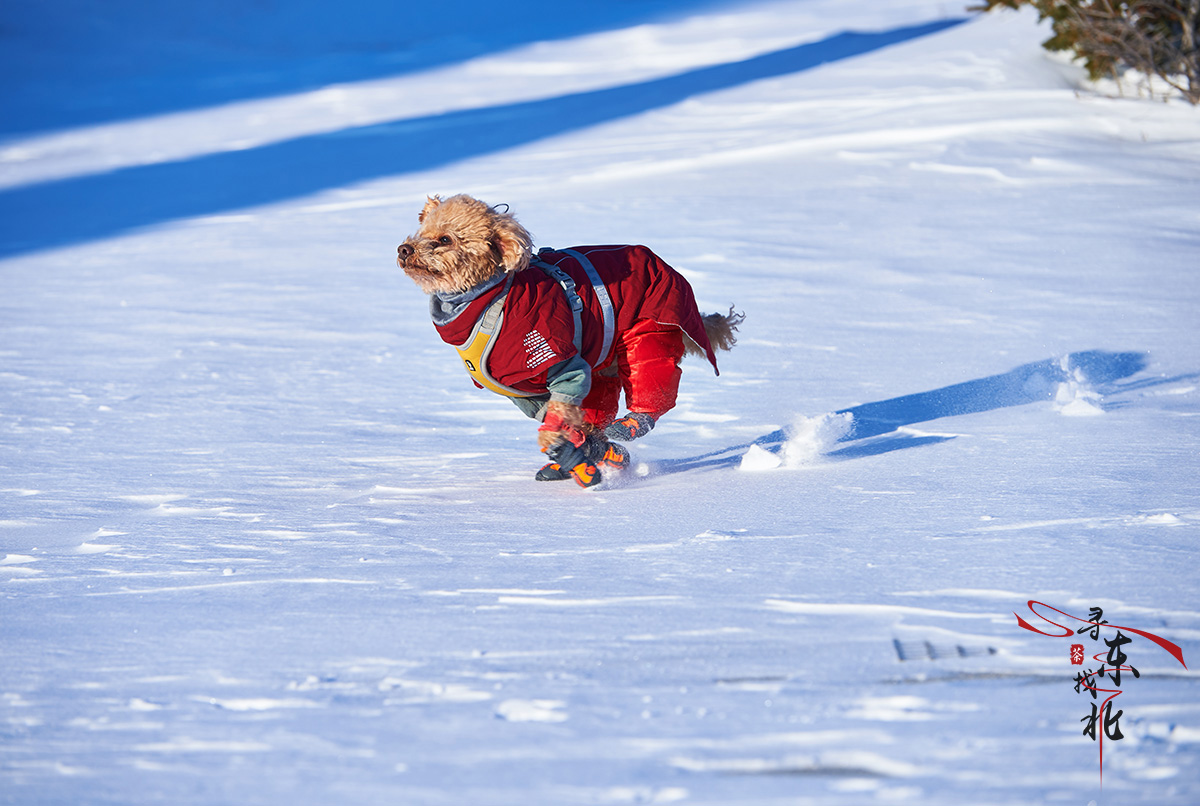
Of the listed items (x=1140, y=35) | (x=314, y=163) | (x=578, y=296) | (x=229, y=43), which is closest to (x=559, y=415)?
(x=578, y=296)

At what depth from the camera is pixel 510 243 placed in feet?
10.7

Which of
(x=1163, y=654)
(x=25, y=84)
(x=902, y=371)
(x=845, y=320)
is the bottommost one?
(x=1163, y=654)

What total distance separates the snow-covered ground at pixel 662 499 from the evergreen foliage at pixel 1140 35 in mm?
522

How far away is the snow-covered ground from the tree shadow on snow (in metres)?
0.03

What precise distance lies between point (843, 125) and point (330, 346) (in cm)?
578

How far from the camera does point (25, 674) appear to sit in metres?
2.28

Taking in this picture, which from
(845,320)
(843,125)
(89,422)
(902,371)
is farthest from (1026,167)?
(89,422)

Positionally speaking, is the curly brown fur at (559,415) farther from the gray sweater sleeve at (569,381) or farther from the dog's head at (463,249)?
the dog's head at (463,249)

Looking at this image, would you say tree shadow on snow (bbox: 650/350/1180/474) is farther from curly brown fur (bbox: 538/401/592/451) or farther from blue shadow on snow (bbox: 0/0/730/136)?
blue shadow on snow (bbox: 0/0/730/136)

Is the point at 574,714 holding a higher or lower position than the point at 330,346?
lower

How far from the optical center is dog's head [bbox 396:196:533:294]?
324cm

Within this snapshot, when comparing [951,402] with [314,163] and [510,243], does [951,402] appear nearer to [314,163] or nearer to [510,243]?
[510,243]

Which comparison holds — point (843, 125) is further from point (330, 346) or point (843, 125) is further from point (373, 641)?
point (373, 641)

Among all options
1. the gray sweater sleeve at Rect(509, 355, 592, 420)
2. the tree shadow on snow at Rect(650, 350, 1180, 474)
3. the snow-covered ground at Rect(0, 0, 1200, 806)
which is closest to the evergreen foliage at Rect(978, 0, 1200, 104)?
the snow-covered ground at Rect(0, 0, 1200, 806)
